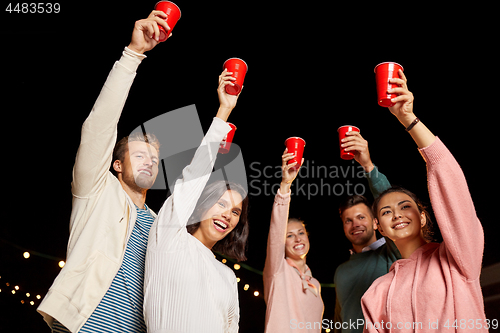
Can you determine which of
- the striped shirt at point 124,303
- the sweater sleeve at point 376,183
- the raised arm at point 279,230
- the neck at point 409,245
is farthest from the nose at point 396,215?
the striped shirt at point 124,303

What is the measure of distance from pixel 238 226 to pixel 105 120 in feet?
3.43

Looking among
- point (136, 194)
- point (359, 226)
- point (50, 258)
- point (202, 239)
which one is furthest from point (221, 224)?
point (50, 258)

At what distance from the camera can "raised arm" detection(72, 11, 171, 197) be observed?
4.78 ft

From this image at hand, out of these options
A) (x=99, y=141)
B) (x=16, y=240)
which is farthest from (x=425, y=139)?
(x=16, y=240)

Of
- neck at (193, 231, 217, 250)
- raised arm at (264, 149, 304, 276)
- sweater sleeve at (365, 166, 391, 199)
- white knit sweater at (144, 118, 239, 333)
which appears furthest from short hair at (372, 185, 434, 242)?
white knit sweater at (144, 118, 239, 333)

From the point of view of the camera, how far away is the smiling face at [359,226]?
2.60 m

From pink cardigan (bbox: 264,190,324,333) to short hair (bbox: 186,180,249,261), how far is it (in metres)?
0.17

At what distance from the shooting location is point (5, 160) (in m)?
3.53

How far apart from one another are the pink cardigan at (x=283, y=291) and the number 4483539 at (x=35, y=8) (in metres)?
2.33

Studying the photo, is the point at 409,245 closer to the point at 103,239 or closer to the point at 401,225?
the point at 401,225

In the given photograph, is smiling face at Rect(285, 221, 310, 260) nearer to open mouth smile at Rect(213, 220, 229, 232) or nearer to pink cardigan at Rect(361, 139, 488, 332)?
open mouth smile at Rect(213, 220, 229, 232)

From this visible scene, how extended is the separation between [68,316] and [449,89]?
3.36 meters

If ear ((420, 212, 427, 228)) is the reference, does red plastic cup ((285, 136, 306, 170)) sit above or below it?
above

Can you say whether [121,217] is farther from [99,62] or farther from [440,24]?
[440,24]
